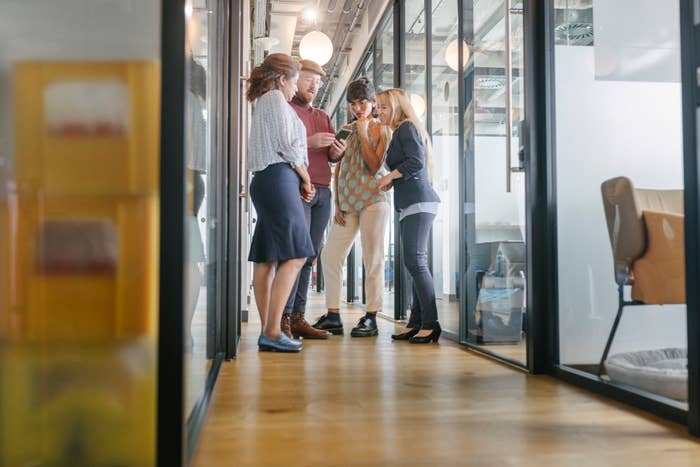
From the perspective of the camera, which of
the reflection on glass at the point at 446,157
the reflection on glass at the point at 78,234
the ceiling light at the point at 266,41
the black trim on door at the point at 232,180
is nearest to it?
the reflection on glass at the point at 78,234

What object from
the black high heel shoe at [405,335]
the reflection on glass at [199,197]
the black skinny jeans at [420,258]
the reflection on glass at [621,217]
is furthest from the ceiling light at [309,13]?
the reflection on glass at [199,197]

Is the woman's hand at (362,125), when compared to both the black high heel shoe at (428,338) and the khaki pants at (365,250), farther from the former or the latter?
the black high heel shoe at (428,338)

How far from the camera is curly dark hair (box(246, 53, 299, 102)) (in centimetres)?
276

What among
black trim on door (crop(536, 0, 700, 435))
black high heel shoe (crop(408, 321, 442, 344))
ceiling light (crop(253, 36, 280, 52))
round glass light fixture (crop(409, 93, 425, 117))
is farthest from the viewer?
ceiling light (crop(253, 36, 280, 52))

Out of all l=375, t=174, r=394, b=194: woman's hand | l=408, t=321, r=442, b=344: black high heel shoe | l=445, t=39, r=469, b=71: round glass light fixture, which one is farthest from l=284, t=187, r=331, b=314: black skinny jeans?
l=445, t=39, r=469, b=71: round glass light fixture

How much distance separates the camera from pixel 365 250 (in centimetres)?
359

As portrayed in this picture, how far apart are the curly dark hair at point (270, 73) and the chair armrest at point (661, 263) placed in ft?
5.10

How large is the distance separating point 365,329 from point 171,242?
2568 mm

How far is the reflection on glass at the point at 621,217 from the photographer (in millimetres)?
1867

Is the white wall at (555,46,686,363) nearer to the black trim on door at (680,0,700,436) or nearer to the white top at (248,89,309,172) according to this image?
the black trim on door at (680,0,700,436)

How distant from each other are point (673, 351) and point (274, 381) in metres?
1.24

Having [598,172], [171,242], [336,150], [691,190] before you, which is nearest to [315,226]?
[336,150]

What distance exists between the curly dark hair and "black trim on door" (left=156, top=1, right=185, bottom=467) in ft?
5.44

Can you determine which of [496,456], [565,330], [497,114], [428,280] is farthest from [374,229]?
[496,456]
